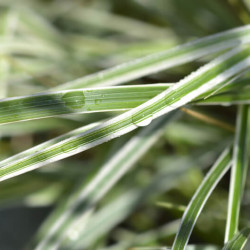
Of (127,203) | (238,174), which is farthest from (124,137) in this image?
(238,174)

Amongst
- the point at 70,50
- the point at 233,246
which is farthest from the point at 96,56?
the point at 233,246

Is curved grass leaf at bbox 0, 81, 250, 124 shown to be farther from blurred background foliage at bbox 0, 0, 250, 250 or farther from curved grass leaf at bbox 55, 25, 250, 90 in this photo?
blurred background foliage at bbox 0, 0, 250, 250

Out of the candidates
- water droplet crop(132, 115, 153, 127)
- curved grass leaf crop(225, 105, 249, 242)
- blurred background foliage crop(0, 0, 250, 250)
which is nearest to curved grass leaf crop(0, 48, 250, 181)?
water droplet crop(132, 115, 153, 127)

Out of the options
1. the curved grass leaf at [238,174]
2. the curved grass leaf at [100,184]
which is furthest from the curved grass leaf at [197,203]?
the curved grass leaf at [100,184]

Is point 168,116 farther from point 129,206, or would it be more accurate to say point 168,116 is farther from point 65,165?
point 65,165

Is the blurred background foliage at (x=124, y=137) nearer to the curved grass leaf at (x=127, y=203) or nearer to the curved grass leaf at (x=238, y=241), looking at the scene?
the curved grass leaf at (x=127, y=203)
